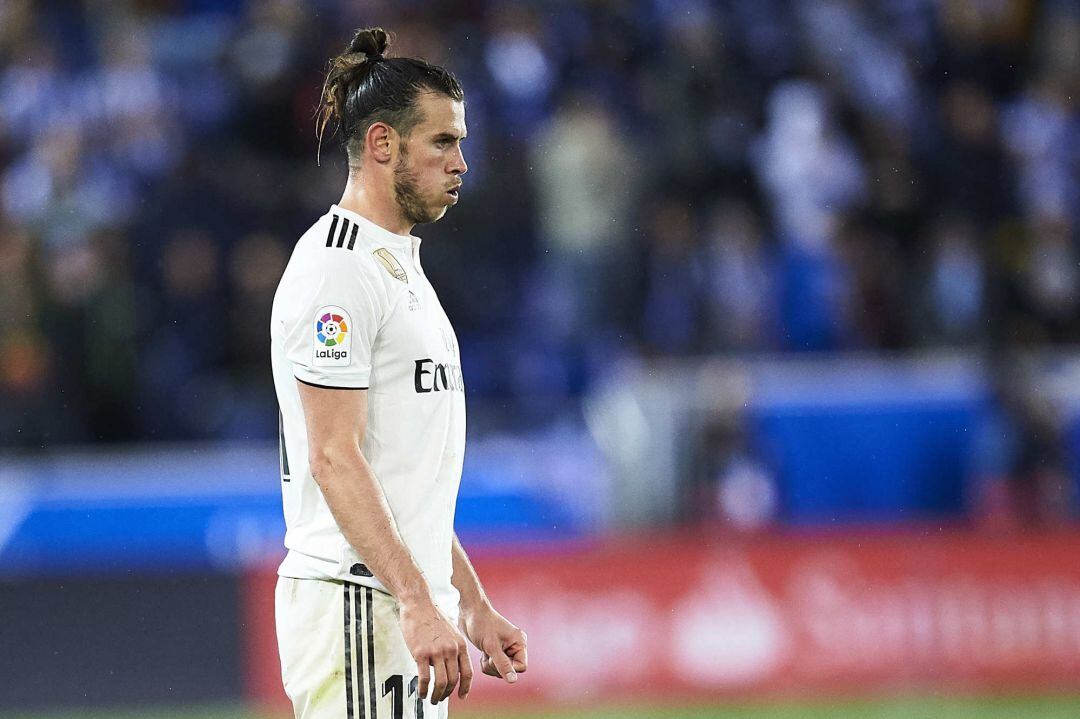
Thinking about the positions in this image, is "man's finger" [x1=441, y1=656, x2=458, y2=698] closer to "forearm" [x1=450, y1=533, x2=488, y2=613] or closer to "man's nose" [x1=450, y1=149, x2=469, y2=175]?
"forearm" [x1=450, y1=533, x2=488, y2=613]

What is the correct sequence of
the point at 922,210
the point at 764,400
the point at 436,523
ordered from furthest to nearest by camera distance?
the point at 922,210, the point at 764,400, the point at 436,523

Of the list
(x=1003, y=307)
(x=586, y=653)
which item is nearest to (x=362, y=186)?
(x=586, y=653)

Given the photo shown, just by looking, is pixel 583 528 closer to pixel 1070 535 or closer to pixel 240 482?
pixel 240 482

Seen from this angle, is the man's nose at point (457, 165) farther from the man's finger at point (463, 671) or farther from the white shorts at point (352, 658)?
the man's finger at point (463, 671)

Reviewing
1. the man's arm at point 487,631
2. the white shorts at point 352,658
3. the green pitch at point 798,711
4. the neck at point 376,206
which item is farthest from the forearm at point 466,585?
the green pitch at point 798,711

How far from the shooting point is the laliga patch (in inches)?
138

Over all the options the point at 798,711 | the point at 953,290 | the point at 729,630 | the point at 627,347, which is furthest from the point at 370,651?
the point at 953,290

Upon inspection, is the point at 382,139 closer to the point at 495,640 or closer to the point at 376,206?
the point at 376,206

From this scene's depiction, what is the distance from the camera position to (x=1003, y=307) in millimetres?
10258

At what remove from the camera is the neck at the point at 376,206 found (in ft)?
12.3

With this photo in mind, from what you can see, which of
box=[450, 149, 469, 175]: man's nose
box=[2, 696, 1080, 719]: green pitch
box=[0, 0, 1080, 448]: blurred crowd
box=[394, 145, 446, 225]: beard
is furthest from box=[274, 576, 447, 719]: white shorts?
box=[0, 0, 1080, 448]: blurred crowd

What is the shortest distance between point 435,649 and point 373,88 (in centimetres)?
124

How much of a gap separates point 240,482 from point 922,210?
15.2ft

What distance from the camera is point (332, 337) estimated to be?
3512 mm
